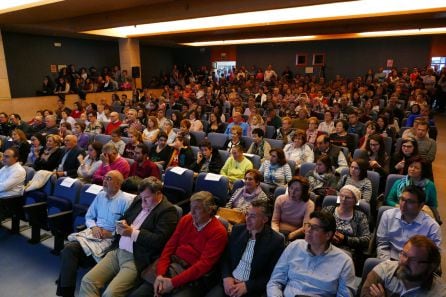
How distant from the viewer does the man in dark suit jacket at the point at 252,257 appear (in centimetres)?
204

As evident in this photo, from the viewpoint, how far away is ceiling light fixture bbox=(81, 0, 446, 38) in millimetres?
6609

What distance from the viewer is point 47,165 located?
14.1 ft

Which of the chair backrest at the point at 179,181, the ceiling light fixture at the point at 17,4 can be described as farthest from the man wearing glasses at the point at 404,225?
the ceiling light fixture at the point at 17,4

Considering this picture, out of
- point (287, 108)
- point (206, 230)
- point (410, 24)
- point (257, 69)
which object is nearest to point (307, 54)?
point (257, 69)

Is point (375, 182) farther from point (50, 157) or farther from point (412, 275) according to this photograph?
point (50, 157)

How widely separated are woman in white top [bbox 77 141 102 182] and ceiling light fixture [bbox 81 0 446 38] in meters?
4.77

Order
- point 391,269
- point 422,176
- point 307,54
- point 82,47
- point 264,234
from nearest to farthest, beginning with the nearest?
point 391,269 < point 264,234 < point 422,176 < point 82,47 < point 307,54

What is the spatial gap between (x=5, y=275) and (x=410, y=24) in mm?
10988

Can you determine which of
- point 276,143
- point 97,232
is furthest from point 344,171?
point 97,232

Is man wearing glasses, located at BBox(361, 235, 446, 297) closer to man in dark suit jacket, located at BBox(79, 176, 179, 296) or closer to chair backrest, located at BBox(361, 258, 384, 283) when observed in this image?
chair backrest, located at BBox(361, 258, 384, 283)

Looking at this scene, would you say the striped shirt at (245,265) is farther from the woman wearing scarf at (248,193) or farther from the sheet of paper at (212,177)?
Result: the sheet of paper at (212,177)

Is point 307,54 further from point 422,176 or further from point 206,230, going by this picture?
point 206,230

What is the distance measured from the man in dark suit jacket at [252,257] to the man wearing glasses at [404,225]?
0.85 meters

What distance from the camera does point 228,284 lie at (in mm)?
2072
